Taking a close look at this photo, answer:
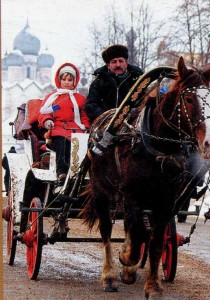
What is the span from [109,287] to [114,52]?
2.07m

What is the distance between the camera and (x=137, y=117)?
725 centimetres

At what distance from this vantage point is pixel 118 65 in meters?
8.27

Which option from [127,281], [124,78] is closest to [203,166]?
[127,281]

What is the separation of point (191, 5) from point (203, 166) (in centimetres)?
1898

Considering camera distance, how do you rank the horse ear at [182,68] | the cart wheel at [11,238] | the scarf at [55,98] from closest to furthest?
the horse ear at [182,68], the scarf at [55,98], the cart wheel at [11,238]

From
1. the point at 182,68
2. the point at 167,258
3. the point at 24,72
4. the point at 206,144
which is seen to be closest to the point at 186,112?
the point at 182,68

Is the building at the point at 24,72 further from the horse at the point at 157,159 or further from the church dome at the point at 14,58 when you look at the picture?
the horse at the point at 157,159

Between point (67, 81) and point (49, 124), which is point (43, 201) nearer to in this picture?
point (49, 124)

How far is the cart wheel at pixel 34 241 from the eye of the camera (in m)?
7.95

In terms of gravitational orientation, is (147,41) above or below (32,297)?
above

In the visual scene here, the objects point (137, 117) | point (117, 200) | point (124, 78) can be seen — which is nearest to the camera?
point (137, 117)

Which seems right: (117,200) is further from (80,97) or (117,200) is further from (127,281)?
(80,97)

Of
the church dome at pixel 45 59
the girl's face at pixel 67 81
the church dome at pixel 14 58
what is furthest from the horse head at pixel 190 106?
the church dome at pixel 45 59

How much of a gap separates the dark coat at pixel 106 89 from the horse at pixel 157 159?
3.09 feet
